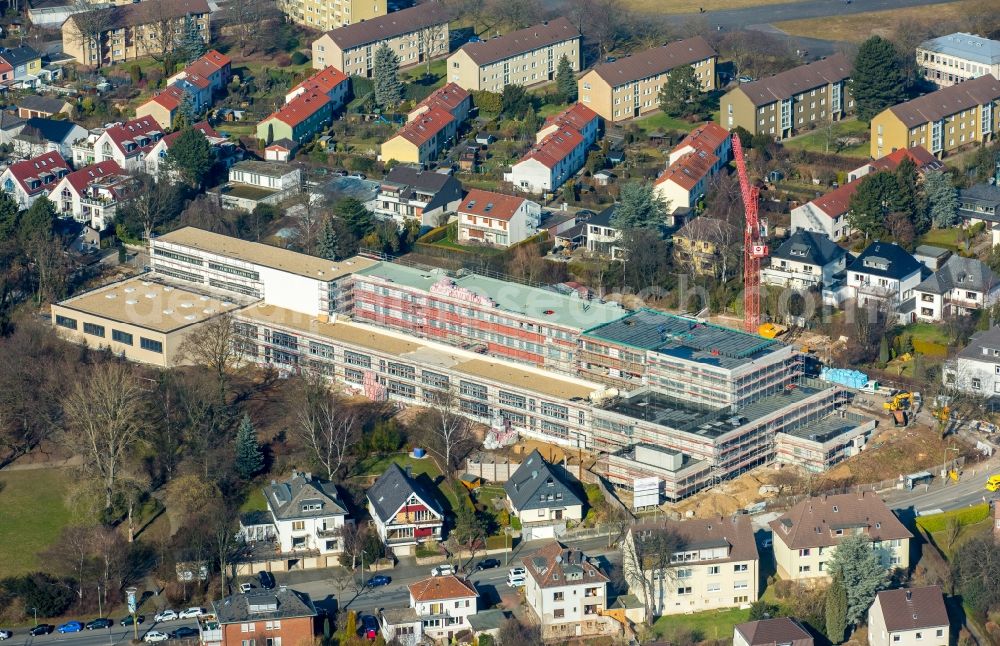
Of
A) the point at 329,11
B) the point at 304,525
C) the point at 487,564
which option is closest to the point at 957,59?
the point at 329,11

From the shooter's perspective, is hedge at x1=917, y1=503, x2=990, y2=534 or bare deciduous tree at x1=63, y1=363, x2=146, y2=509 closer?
hedge at x1=917, y1=503, x2=990, y2=534

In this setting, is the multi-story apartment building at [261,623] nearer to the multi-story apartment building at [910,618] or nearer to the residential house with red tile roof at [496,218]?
the multi-story apartment building at [910,618]

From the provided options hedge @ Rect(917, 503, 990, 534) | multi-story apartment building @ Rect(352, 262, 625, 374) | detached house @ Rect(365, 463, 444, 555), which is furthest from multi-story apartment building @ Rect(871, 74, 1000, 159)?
detached house @ Rect(365, 463, 444, 555)

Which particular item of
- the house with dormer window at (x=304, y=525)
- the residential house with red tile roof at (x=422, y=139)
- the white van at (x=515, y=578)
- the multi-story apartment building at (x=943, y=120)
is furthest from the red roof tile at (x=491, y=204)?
the white van at (x=515, y=578)

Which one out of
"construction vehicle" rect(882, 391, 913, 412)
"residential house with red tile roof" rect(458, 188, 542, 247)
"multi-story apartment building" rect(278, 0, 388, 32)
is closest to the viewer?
"construction vehicle" rect(882, 391, 913, 412)

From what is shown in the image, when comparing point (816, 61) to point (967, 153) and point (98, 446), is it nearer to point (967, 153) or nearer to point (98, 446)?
point (967, 153)

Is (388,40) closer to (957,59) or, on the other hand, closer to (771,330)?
(957,59)

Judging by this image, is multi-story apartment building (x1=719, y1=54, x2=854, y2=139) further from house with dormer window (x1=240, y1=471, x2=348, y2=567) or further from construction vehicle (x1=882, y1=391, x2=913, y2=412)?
house with dormer window (x1=240, y1=471, x2=348, y2=567)
